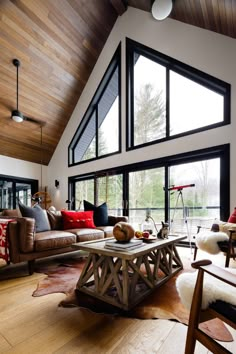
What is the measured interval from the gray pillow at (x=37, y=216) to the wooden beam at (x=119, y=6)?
4.68m

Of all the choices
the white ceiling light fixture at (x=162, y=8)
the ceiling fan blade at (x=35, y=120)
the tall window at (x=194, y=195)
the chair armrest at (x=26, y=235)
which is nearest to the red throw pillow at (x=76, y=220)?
the chair armrest at (x=26, y=235)

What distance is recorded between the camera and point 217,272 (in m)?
0.90

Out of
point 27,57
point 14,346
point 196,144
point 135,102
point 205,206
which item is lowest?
point 14,346

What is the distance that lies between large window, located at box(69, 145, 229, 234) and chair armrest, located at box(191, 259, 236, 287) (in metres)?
2.65

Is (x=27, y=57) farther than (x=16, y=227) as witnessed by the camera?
Yes

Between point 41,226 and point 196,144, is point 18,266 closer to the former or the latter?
point 41,226

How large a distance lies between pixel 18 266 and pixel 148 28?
517cm

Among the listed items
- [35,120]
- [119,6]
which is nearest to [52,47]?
[119,6]

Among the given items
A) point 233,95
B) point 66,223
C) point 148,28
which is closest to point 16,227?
point 66,223

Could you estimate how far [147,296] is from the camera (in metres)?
1.77

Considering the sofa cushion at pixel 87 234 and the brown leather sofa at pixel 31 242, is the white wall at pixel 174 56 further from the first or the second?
the brown leather sofa at pixel 31 242

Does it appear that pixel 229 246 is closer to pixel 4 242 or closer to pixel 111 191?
pixel 4 242

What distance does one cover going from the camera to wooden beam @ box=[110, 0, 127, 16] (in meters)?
4.35

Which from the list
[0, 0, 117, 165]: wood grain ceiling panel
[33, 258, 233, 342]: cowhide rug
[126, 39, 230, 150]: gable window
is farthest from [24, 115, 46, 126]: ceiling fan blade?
[33, 258, 233, 342]: cowhide rug
